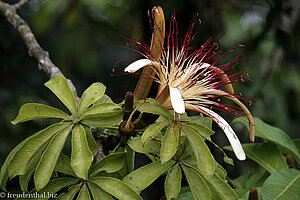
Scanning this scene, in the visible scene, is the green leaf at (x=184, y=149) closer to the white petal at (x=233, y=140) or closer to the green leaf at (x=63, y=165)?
the white petal at (x=233, y=140)

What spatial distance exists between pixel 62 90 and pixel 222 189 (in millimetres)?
536

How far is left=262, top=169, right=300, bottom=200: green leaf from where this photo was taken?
1.21 metres

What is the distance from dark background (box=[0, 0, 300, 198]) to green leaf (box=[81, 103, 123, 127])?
1.39m

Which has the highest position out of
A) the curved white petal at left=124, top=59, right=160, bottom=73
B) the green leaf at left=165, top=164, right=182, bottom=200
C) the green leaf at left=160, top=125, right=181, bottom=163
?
the curved white petal at left=124, top=59, right=160, bottom=73

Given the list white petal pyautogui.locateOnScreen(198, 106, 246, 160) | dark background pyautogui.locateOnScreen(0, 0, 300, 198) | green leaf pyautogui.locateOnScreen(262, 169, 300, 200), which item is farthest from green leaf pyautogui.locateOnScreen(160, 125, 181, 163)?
dark background pyautogui.locateOnScreen(0, 0, 300, 198)

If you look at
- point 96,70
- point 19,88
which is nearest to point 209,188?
point 19,88

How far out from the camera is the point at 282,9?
2.60m

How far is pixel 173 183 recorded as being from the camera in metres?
1.05

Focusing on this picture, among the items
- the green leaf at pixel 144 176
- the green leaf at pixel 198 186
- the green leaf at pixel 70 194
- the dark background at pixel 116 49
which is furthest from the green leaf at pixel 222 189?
the dark background at pixel 116 49

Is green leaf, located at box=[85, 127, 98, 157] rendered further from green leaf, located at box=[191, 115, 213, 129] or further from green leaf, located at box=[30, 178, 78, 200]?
green leaf, located at box=[191, 115, 213, 129]

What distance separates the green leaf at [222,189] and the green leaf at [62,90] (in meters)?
0.44

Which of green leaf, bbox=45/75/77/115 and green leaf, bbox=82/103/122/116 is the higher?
green leaf, bbox=45/75/77/115

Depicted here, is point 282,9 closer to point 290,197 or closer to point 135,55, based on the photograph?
point 135,55

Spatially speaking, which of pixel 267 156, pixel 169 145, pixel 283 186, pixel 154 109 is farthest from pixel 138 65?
pixel 267 156
